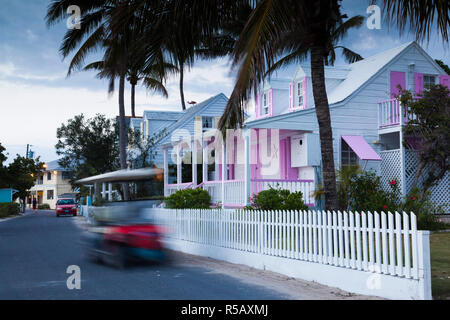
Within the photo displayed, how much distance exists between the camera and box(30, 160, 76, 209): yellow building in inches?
2906

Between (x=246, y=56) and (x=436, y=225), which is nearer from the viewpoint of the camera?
(x=246, y=56)

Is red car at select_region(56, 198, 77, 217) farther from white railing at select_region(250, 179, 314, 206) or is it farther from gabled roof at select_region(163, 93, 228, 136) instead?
white railing at select_region(250, 179, 314, 206)

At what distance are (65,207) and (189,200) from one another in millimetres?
27949

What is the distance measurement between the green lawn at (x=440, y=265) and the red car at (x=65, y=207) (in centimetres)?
3569

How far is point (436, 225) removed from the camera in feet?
53.3

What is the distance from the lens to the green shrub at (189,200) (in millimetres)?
→ 19109

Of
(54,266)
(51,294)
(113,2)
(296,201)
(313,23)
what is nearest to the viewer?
(51,294)

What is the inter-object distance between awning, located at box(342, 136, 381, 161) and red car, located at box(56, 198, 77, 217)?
31.7 meters

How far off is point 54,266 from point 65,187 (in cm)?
6629

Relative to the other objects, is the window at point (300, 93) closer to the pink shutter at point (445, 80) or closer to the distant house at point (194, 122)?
the pink shutter at point (445, 80)

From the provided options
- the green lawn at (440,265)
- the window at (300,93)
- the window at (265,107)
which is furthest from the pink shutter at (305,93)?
the green lawn at (440,265)

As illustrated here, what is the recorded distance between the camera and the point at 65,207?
4391 cm
